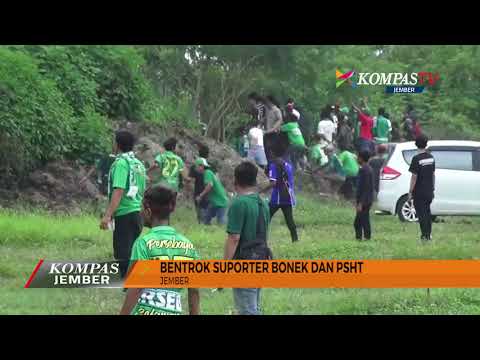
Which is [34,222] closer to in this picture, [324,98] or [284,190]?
[284,190]

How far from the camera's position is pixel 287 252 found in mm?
15336

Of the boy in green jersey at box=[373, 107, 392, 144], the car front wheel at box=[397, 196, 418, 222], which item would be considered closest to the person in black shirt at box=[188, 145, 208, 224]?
the car front wheel at box=[397, 196, 418, 222]

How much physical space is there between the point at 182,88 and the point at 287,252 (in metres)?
14.9

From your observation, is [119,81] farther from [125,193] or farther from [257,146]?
[125,193]

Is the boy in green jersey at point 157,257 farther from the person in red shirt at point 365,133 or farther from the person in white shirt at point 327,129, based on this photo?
the person in white shirt at point 327,129

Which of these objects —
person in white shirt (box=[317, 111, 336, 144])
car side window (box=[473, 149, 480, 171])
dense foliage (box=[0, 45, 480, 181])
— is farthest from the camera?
person in white shirt (box=[317, 111, 336, 144])

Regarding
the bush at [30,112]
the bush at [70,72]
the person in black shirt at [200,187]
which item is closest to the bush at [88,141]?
the bush at [30,112]

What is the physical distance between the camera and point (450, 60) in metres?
34.4

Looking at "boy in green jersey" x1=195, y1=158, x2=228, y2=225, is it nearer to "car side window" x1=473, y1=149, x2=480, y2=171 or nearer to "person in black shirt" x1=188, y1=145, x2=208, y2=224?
"person in black shirt" x1=188, y1=145, x2=208, y2=224

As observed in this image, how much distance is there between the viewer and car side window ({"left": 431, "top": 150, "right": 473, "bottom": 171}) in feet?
71.1

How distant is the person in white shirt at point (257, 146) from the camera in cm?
2238

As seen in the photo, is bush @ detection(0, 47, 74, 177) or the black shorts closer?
the black shorts

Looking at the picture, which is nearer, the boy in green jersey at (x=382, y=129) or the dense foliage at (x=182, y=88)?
the dense foliage at (x=182, y=88)

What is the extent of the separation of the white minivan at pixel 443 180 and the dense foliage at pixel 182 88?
5941 mm
